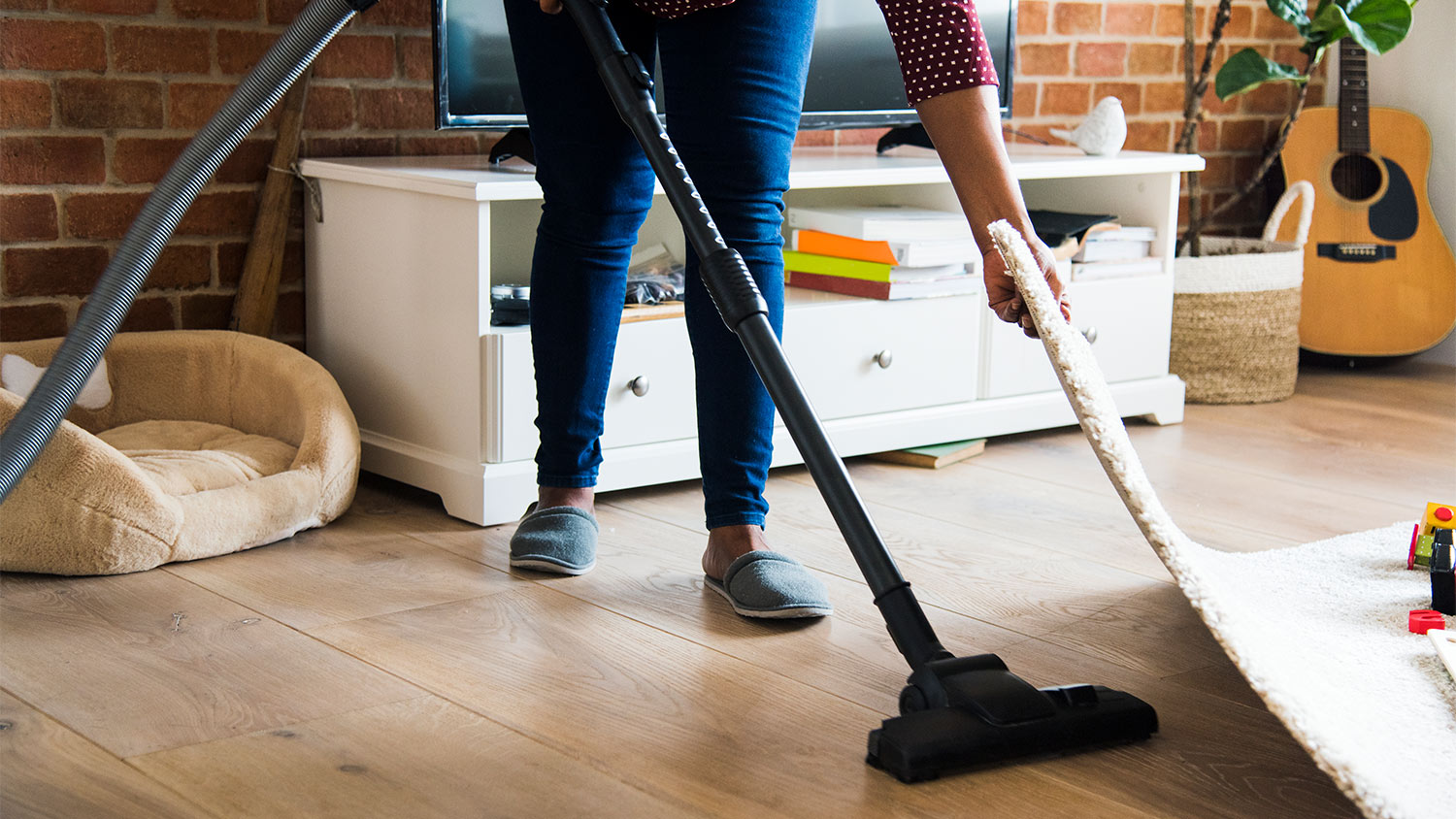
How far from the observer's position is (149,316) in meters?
2.06

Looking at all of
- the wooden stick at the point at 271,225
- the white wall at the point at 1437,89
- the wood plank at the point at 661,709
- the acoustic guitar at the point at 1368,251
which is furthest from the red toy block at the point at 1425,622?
the white wall at the point at 1437,89

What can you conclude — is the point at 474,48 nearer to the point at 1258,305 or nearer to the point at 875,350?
the point at 875,350

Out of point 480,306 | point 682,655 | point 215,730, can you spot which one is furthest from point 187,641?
point 480,306

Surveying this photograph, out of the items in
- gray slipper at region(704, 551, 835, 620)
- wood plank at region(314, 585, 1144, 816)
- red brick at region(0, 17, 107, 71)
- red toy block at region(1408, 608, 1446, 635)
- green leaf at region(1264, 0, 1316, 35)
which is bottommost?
wood plank at region(314, 585, 1144, 816)

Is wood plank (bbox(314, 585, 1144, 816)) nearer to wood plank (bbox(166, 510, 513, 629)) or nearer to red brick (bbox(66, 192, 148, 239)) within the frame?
wood plank (bbox(166, 510, 513, 629))

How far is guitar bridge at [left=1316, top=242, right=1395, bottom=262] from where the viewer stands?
3.16 m

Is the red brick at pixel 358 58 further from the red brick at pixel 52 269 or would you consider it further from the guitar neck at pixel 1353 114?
the guitar neck at pixel 1353 114

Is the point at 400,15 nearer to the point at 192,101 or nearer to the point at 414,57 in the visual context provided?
the point at 414,57

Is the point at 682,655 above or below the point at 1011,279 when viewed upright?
below

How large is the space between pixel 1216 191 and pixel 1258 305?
0.76 metres

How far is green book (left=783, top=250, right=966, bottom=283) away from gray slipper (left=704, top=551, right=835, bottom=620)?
0.82 metres

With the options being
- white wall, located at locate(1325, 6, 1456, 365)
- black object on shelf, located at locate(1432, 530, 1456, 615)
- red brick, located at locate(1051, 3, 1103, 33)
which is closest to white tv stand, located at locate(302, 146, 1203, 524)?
red brick, located at locate(1051, 3, 1103, 33)

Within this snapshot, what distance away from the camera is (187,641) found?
4.44 ft

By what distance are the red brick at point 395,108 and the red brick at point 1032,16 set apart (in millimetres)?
1328
